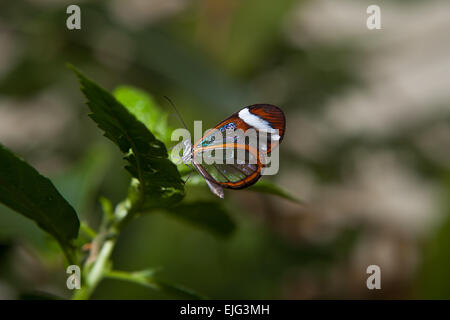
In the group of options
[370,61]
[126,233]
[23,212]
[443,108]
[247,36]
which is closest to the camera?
[23,212]

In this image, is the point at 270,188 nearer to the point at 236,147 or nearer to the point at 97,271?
the point at 236,147

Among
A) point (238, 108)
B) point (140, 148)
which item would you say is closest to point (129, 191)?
point (140, 148)

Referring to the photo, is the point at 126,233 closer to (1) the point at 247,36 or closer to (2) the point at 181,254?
(2) the point at 181,254

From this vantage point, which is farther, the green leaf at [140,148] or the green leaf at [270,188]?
the green leaf at [270,188]

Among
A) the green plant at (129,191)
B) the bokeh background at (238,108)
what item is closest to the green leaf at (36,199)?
the green plant at (129,191)

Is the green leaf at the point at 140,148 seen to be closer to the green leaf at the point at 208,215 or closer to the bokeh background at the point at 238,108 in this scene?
the green leaf at the point at 208,215

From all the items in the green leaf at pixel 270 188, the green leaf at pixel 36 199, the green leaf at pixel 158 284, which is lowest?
the green leaf at pixel 158 284

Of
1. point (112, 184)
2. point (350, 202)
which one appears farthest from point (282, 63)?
point (112, 184)

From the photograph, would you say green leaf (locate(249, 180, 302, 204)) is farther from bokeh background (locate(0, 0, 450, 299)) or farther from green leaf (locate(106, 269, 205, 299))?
bokeh background (locate(0, 0, 450, 299))
